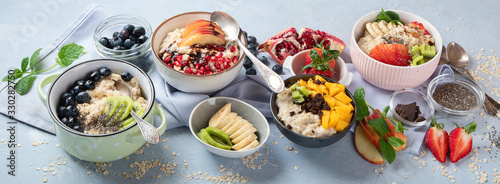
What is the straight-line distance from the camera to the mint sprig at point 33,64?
275 cm

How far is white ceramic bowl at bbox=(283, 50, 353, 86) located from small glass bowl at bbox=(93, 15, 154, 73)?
867 mm

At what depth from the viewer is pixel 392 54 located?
276 cm

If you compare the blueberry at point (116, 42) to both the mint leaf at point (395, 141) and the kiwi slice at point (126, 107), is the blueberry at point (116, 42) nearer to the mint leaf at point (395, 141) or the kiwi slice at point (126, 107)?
the kiwi slice at point (126, 107)

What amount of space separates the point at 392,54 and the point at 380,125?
0.49m

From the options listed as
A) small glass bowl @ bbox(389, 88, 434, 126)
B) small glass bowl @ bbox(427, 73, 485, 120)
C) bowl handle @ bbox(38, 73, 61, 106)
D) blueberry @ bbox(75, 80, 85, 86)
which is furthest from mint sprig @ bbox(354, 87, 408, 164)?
bowl handle @ bbox(38, 73, 61, 106)

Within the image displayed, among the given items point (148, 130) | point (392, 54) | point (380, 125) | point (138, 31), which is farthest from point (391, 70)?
point (138, 31)

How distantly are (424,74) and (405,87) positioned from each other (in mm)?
141

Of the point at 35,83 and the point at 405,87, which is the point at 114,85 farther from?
the point at 405,87

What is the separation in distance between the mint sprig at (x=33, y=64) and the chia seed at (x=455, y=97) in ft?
7.33

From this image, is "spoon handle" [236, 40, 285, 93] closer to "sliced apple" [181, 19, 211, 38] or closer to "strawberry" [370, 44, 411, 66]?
"sliced apple" [181, 19, 211, 38]

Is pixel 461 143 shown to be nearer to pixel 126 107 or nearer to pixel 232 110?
pixel 232 110

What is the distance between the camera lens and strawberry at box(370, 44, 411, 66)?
2.76 metres

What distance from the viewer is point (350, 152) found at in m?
2.62

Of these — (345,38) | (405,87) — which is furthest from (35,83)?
(405,87)
